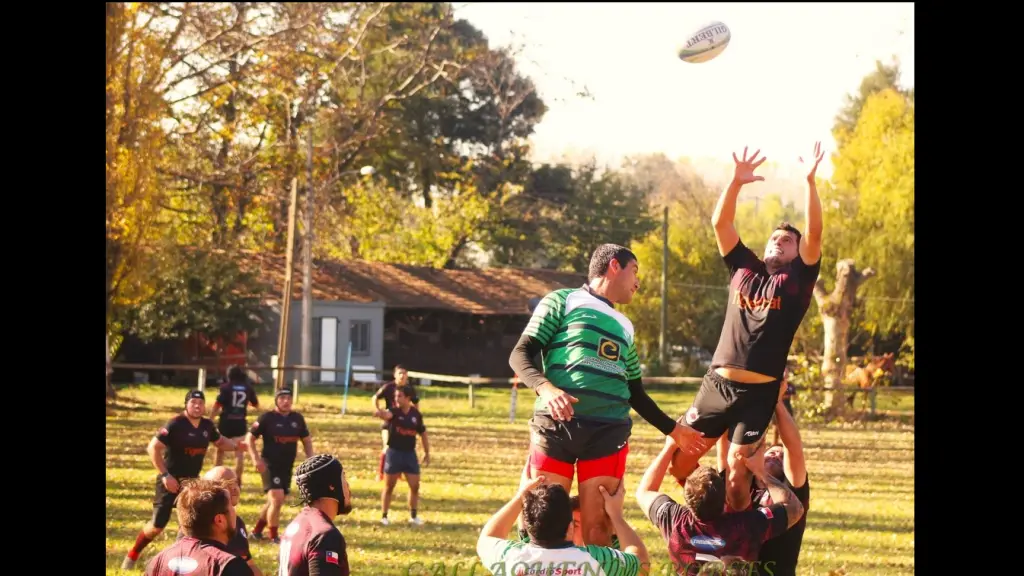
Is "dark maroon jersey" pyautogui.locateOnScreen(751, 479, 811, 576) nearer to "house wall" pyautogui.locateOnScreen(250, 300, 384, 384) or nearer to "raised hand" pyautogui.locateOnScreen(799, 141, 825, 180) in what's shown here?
"raised hand" pyautogui.locateOnScreen(799, 141, 825, 180)

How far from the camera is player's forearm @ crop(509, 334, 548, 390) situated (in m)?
6.68

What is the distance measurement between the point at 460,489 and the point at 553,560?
12994 millimetres

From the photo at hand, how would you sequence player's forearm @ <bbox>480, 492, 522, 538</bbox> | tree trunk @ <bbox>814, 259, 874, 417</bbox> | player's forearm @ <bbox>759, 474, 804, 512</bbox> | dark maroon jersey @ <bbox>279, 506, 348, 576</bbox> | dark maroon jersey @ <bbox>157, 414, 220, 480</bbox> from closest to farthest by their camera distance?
dark maroon jersey @ <bbox>279, 506, 348, 576</bbox> < player's forearm @ <bbox>480, 492, 522, 538</bbox> < player's forearm @ <bbox>759, 474, 804, 512</bbox> < dark maroon jersey @ <bbox>157, 414, 220, 480</bbox> < tree trunk @ <bbox>814, 259, 874, 417</bbox>

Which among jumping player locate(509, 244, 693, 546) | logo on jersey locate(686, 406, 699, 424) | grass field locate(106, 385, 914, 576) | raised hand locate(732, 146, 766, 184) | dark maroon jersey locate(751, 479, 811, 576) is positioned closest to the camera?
jumping player locate(509, 244, 693, 546)

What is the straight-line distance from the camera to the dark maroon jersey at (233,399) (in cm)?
1728

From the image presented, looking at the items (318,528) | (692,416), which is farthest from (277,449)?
(318,528)

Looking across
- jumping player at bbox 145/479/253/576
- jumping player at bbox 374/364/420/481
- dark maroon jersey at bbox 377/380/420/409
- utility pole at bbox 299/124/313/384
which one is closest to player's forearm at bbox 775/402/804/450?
jumping player at bbox 145/479/253/576

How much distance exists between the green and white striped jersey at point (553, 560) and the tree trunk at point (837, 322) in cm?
2784

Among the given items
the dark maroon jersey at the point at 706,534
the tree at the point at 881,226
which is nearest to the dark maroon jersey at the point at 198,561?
the dark maroon jersey at the point at 706,534

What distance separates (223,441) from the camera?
42.3 ft

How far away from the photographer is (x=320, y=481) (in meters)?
5.81

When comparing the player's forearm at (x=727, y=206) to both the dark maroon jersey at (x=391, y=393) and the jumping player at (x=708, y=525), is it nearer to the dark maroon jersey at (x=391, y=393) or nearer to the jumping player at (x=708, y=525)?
the jumping player at (x=708, y=525)

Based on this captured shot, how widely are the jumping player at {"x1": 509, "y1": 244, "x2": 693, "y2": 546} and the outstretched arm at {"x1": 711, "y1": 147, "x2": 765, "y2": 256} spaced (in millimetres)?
972
